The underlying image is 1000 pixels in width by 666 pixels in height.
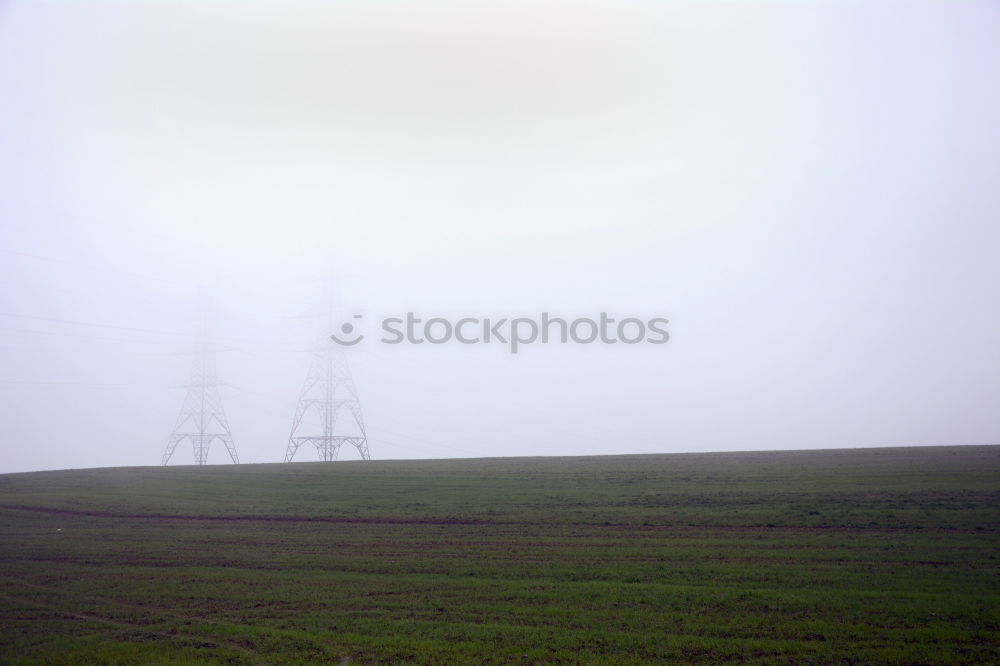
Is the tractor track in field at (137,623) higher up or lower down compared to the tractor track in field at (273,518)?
A: lower down

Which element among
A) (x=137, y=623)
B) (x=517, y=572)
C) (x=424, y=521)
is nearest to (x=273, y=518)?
(x=424, y=521)

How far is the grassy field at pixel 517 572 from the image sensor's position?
15438 millimetres

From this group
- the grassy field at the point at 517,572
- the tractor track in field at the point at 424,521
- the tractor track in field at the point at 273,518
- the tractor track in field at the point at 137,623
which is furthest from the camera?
the tractor track in field at the point at 273,518

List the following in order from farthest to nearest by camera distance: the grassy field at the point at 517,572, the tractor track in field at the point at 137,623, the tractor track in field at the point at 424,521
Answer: the tractor track in field at the point at 424,521 → the tractor track in field at the point at 137,623 → the grassy field at the point at 517,572

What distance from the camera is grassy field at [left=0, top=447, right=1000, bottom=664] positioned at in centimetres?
1544

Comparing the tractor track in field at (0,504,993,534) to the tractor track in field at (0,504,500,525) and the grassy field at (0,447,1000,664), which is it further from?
the grassy field at (0,447,1000,664)

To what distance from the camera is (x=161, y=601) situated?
63.2 ft

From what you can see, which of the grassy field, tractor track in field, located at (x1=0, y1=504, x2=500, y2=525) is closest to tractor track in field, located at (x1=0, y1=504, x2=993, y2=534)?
tractor track in field, located at (x1=0, y1=504, x2=500, y2=525)

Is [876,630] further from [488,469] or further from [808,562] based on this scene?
[488,469]

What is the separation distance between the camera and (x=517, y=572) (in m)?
21.8

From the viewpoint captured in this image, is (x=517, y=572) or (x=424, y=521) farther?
(x=424, y=521)

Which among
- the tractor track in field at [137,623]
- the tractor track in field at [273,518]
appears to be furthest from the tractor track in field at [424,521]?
the tractor track in field at [137,623]

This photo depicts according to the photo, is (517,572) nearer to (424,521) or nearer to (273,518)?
(424,521)

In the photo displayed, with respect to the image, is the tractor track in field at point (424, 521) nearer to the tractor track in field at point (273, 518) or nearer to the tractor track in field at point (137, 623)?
the tractor track in field at point (273, 518)
